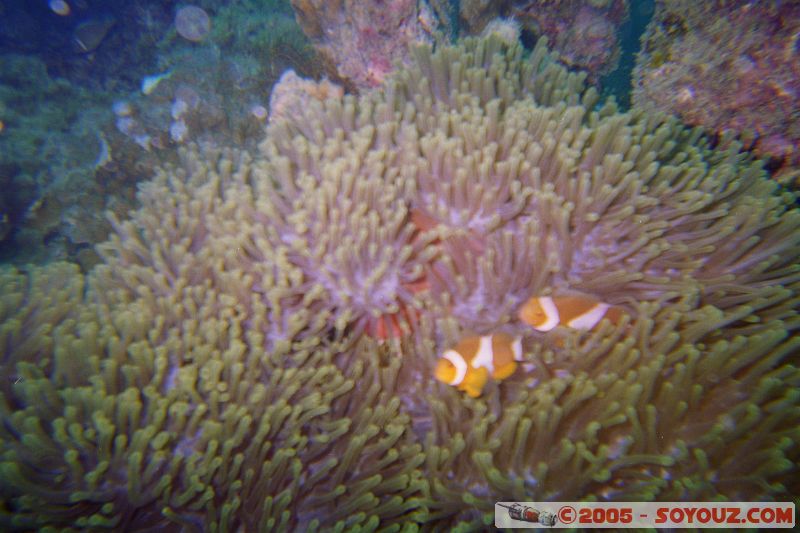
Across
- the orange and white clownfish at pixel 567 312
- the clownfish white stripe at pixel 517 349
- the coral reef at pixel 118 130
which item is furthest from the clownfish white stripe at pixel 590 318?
the coral reef at pixel 118 130

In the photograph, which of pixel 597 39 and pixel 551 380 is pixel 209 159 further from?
pixel 597 39

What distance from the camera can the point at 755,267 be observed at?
247 centimetres

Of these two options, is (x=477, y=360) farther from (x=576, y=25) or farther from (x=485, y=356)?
(x=576, y=25)

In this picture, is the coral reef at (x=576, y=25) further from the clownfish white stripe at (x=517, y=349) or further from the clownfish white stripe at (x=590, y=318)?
the clownfish white stripe at (x=517, y=349)

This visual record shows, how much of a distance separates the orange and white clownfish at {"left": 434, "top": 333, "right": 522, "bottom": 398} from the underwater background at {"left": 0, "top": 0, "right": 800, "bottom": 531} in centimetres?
2

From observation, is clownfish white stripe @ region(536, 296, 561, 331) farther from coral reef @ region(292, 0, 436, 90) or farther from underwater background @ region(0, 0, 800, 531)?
coral reef @ region(292, 0, 436, 90)

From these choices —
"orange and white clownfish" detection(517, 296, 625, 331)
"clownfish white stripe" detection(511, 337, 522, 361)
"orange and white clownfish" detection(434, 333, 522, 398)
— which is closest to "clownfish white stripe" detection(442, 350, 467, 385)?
"orange and white clownfish" detection(434, 333, 522, 398)

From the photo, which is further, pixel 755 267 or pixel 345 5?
pixel 345 5

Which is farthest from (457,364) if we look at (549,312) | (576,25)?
(576,25)

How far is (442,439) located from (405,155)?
1649mm

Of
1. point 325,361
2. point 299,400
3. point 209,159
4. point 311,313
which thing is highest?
point 209,159

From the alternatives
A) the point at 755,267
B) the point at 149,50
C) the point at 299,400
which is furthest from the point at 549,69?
the point at 149,50

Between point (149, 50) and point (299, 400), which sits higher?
point (149, 50)

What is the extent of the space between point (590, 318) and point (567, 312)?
0.50 feet
